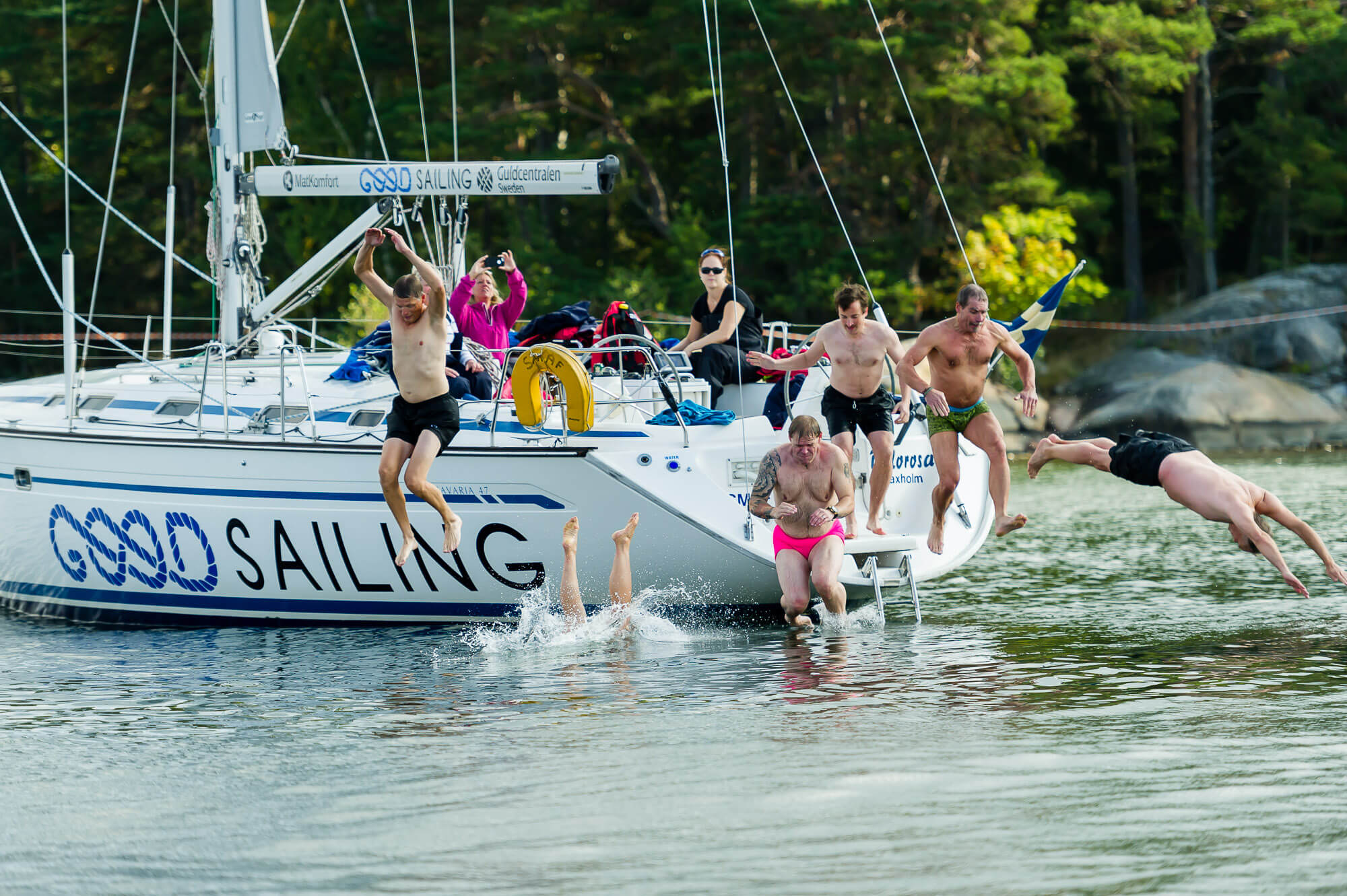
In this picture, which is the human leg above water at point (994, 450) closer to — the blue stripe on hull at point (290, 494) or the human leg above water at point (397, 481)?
the blue stripe on hull at point (290, 494)

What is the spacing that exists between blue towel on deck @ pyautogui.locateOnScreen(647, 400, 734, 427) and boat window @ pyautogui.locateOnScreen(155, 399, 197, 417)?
3.61 m

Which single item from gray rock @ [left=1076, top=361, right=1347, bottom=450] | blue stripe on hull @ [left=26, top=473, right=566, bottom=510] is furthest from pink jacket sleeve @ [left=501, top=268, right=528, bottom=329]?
gray rock @ [left=1076, top=361, right=1347, bottom=450]

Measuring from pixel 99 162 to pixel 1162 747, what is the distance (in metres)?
37.2

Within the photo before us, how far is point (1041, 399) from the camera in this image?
102 feet

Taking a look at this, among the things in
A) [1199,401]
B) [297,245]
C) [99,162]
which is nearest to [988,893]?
[1199,401]

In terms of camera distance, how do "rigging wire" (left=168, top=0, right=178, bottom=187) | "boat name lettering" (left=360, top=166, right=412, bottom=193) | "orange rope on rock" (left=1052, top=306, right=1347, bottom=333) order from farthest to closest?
1. "orange rope on rock" (left=1052, top=306, right=1347, bottom=333)
2. "rigging wire" (left=168, top=0, right=178, bottom=187)
3. "boat name lettering" (left=360, top=166, right=412, bottom=193)

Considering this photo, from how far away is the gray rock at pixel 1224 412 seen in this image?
29.7 m

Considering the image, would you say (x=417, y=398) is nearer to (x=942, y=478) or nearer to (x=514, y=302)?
(x=514, y=302)

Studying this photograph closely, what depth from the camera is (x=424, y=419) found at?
34.9 feet

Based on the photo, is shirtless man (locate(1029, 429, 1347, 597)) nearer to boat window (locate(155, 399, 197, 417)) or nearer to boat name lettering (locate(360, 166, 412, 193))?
boat name lettering (locate(360, 166, 412, 193))

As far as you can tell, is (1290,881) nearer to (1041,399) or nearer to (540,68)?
(1041,399)

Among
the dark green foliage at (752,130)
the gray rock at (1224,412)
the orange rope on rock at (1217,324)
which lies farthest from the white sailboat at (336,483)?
the orange rope on rock at (1217,324)

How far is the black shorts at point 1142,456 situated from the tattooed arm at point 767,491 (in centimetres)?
203

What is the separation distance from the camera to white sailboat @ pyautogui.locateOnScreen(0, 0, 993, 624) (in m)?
11.1
